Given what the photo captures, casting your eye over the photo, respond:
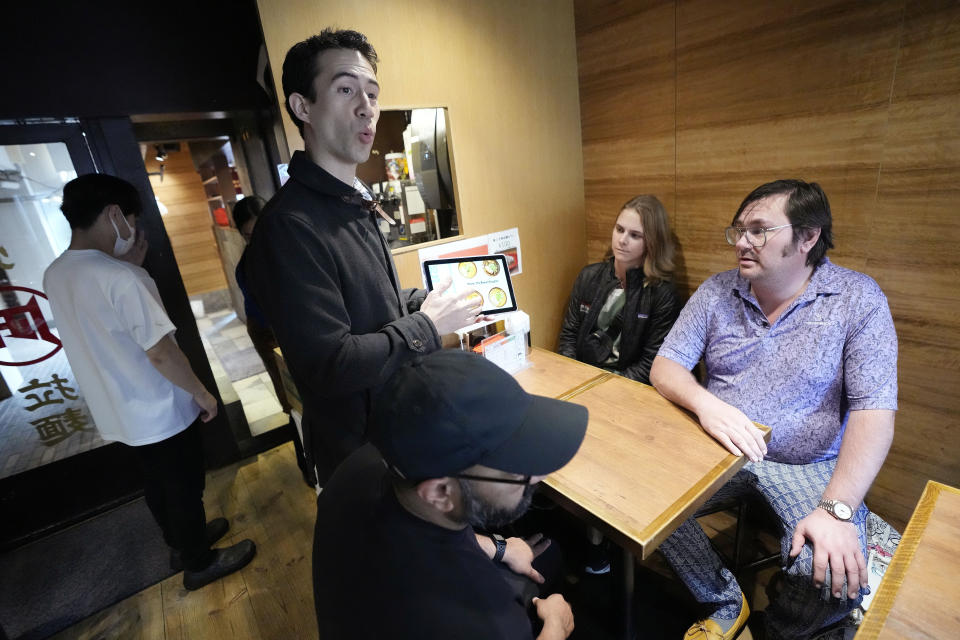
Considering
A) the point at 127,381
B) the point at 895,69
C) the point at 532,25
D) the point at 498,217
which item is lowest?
the point at 127,381

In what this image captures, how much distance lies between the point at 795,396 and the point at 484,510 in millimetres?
1226

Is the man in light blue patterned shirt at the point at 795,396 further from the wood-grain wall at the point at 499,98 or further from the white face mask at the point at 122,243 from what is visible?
the white face mask at the point at 122,243

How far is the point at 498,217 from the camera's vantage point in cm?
229

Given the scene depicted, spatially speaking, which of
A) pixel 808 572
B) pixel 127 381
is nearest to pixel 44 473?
pixel 127 381

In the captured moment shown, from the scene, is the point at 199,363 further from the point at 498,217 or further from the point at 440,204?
the point at 498,217

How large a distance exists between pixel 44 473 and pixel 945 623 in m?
3.50

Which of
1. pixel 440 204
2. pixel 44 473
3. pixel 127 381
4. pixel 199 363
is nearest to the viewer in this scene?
pixel 127 381

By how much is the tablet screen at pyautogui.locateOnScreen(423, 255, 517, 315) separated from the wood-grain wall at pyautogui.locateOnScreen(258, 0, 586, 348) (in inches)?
13.3

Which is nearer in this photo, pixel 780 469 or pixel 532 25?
pixel 780 469

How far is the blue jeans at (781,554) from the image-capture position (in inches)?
47.0

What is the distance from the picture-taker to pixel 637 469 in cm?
112

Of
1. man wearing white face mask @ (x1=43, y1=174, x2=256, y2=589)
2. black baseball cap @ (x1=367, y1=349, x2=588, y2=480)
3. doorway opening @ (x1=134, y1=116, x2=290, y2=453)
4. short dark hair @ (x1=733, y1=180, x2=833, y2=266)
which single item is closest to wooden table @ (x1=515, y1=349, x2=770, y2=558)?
black baseball cap @ (x1=367, y1=349, x2=588, y2=480)

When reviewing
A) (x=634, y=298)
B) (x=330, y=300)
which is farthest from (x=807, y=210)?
(x=330, y=300)

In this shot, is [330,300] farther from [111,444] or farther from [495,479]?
[111,444]
